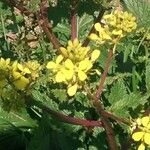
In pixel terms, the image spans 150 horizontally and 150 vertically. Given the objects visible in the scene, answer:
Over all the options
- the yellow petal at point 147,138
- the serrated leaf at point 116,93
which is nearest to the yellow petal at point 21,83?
the yellow petal at point 147,138

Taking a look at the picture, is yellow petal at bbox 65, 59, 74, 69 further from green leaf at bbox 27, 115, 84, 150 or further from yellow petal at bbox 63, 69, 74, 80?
green leaf at bbox 27, 115, 84, 150

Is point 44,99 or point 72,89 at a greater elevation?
point 72,89

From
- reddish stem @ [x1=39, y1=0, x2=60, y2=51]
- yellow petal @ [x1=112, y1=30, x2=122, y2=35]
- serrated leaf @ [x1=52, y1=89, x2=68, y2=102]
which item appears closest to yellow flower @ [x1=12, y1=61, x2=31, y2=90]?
yellow petal @ [x1=112, y1=30, x2=122, y2=35]

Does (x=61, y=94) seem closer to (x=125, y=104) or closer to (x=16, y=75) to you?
(x=125, y=104)

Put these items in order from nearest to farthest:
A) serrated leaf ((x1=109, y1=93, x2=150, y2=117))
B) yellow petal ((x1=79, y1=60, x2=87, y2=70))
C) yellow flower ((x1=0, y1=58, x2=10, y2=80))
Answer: yellow petal ((x1=79, y1=60, x2=87, y2=70)) < yellow flower ((x1=0, y1=58, x2=10, y2=80)) < serrated leaf ((x1=109, y1=93, x2=150, y2=117))

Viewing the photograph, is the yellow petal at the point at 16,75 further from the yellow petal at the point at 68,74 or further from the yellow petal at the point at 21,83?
the yellow petal at the point at 68,74

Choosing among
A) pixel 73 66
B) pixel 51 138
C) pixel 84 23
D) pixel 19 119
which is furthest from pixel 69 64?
pixel 84 23
